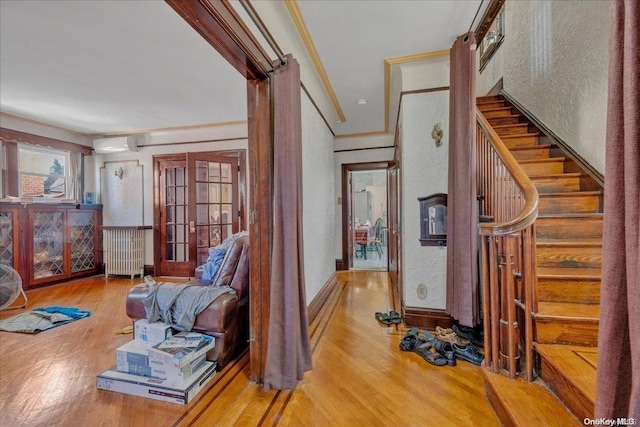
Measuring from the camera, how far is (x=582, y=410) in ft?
4.07

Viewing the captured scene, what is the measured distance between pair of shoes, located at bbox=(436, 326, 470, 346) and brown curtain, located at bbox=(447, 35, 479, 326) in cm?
17

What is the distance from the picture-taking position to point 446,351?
2.23 meters

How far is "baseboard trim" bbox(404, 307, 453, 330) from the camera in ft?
9.12

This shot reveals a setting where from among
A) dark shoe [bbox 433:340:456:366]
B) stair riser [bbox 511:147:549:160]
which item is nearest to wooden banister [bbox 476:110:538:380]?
dark shoe [bbox 433:340:456:366]

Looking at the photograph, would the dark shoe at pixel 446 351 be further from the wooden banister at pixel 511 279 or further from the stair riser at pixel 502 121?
the stair riser at pixel 502 121

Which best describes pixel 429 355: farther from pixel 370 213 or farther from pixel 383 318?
pixel 370 213

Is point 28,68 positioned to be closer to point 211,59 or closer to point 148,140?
point 211,59

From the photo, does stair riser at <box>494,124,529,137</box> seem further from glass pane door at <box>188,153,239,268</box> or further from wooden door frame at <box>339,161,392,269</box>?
glass pane door at <box>188,153,239,268</box>

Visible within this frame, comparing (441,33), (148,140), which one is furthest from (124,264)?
(441,33)

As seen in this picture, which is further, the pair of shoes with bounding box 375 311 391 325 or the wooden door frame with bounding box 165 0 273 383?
the pair of shoes with bounding box 375 311 391 325

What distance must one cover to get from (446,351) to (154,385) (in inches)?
83.4

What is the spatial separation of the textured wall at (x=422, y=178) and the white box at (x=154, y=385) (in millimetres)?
2053

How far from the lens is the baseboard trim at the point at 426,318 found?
2.78 meters

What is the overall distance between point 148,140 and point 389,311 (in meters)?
5.21
